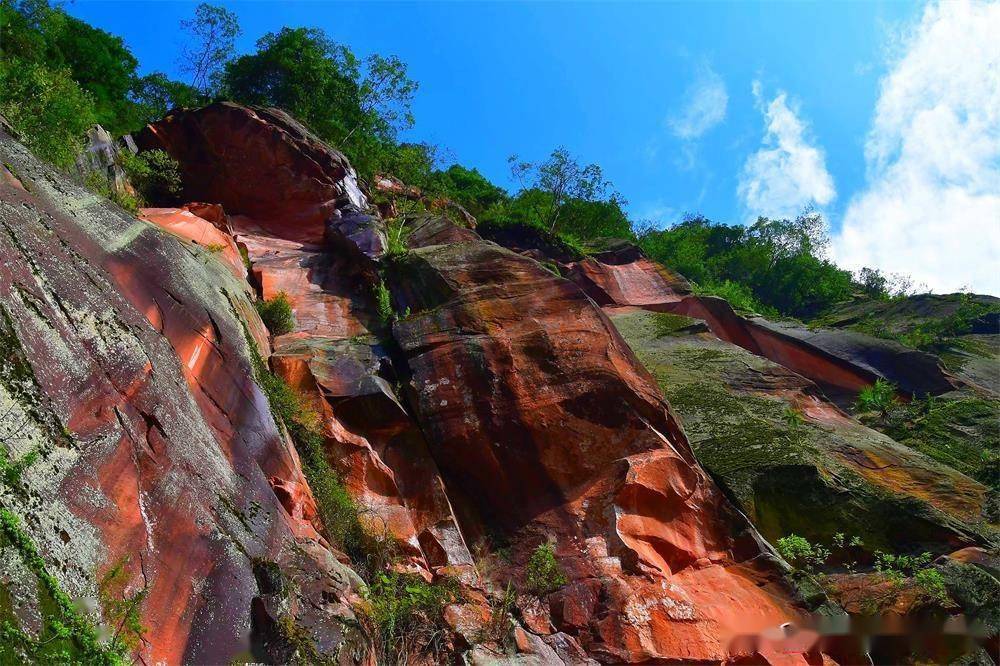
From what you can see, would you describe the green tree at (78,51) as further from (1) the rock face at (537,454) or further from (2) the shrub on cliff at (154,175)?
(1) the rock face at (537,454)

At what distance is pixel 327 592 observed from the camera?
7.27 m

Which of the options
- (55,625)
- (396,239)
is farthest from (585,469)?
(396,239)

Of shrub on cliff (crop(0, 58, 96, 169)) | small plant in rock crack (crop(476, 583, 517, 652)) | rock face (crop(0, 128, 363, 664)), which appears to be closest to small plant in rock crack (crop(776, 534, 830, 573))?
small plant in rock crack (crop(476, 583, 517, 652))

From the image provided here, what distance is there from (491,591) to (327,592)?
3006 millimetres

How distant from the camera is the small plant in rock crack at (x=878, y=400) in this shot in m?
18.5

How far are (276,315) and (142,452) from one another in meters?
7.68

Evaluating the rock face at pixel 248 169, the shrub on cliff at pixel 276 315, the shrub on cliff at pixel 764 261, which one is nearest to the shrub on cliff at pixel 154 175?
the rock face at pixel 248 169

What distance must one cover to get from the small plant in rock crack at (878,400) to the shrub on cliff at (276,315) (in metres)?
16.2

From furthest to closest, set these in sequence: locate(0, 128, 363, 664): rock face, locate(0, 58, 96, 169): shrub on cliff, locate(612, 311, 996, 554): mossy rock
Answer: locate(0, 58, 96, 169): shrub on cliff < locate(612, 311, 996, 554): mossy rock < locate(0, 128, 363, 664): rock face

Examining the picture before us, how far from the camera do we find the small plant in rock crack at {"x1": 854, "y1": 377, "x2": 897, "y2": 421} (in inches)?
727

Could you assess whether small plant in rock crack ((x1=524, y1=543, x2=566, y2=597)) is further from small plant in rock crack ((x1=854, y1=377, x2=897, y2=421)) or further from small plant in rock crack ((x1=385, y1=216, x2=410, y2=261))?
small plant in rock crack ((x1=854, y1=377, x2=897, y2=421))

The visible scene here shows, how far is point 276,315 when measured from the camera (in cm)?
1377

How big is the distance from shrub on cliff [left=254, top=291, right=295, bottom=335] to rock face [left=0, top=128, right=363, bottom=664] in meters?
4.50

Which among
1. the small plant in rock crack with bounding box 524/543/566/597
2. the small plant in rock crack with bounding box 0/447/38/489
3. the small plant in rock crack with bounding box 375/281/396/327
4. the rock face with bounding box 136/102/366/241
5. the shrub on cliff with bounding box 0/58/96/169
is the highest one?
the rock face with bounding box 136/102/366/241
